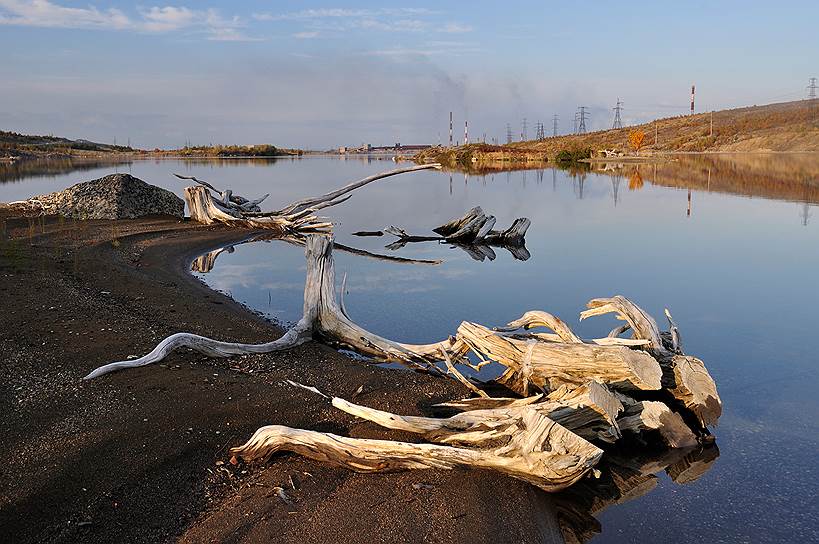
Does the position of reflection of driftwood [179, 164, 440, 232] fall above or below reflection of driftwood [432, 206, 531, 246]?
above

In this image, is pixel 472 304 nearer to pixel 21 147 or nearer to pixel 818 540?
pixel 818 540

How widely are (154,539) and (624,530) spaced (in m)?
2.60

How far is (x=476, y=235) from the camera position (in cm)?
1550

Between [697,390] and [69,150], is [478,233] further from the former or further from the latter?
[69,150]

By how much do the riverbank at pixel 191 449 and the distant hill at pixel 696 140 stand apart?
54.1 meters

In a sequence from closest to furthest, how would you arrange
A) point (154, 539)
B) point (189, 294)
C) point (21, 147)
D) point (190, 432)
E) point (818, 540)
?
point (154, 539)
point (818, 540)
point (190, 432)
point (189, 294)
point (21, 147)

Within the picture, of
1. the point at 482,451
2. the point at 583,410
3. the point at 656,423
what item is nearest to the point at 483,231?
the point at 656,423

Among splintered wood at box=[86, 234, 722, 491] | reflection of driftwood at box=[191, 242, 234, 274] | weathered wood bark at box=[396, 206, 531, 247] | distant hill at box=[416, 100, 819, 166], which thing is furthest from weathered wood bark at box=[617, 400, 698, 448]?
distant hill at box=[416, 100, 819, 166]

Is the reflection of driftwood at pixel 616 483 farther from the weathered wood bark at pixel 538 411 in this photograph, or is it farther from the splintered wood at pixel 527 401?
the weathered wood bark at pixel 538 411

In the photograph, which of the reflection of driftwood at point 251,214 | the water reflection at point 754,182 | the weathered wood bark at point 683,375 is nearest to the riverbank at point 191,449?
the weathered wood bark at point 683,375

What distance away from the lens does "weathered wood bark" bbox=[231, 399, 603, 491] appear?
384 centimetres

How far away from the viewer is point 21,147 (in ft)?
207

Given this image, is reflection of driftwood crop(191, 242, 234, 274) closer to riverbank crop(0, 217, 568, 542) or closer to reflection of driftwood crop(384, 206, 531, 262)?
reflection of driftwood crop(384, 206, 531, 262)

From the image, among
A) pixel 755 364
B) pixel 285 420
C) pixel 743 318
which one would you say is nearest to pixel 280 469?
pixel 285 420
